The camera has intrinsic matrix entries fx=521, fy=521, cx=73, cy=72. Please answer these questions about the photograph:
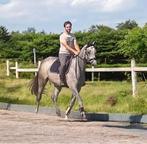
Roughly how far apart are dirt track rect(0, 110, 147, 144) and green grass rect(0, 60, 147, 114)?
2.89 meters

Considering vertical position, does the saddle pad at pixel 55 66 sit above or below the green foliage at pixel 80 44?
below

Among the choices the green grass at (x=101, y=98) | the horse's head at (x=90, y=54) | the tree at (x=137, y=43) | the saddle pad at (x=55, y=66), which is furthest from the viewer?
the tree at (x=137, y=43)

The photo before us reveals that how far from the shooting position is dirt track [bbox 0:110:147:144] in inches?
377

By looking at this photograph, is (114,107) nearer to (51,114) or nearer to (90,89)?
(51,114)

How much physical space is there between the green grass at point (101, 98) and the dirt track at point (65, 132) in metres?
2.89

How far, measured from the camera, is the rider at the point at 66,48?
14000mm

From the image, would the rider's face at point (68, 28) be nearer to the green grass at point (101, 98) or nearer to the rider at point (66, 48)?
the rider at point (66, 48)

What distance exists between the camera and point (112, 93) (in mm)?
18391

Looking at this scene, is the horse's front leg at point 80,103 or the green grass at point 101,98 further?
the green grass at point 101,98

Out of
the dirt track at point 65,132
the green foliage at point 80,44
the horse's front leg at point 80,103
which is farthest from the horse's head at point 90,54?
the green foliage at point 80,44

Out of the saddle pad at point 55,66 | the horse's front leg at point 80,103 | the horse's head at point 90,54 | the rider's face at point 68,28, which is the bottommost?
the horse's front leg at point 80,103

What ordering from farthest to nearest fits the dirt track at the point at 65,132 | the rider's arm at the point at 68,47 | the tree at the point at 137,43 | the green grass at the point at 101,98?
the tree at the point at 137,43
the green grass at the point at 101,98
the rider's arm at the point at 68,47
the dirt track at the point at 65,132

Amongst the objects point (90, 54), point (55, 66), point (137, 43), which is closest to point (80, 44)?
point (137, 43)

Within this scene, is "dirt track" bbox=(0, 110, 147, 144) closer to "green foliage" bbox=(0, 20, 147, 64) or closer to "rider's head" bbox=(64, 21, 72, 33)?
"rider's head" bbox=(64, 21, 72, 33)
